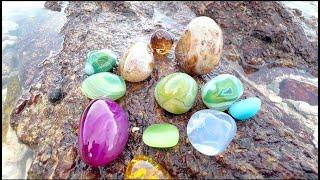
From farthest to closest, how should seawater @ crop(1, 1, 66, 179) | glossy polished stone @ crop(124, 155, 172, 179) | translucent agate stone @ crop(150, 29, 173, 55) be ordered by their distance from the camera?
→ translucent agate stone @ crop(150, 29, 173, 55), seawater @ crop(1, 1, 66, 179), glossy polished stone @ crop(124, 155, 172, 179)

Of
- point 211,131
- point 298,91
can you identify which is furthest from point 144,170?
point 298,91

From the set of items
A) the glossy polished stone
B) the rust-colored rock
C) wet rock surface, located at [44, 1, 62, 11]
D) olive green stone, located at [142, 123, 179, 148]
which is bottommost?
the rust-colored rock

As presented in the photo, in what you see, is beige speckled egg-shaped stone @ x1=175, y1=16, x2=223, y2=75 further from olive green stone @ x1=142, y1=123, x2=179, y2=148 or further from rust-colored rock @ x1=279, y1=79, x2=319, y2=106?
rust-colored rock @ x1=279, y1=79, x2=319, y2=106

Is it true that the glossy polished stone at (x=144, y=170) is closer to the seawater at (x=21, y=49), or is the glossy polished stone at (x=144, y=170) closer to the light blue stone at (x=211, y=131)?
the light blue stone at (x=211, y=131)

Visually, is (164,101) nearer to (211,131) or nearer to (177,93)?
(177,93)

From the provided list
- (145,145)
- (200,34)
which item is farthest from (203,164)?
(200,34)

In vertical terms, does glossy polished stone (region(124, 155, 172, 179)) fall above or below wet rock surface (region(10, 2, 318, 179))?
above

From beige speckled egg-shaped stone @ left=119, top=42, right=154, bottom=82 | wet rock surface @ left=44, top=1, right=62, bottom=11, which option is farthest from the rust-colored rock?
wet rock surface @ left=44, top=1, right=62, bottom=11

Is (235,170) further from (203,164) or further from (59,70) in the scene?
(59,70)
